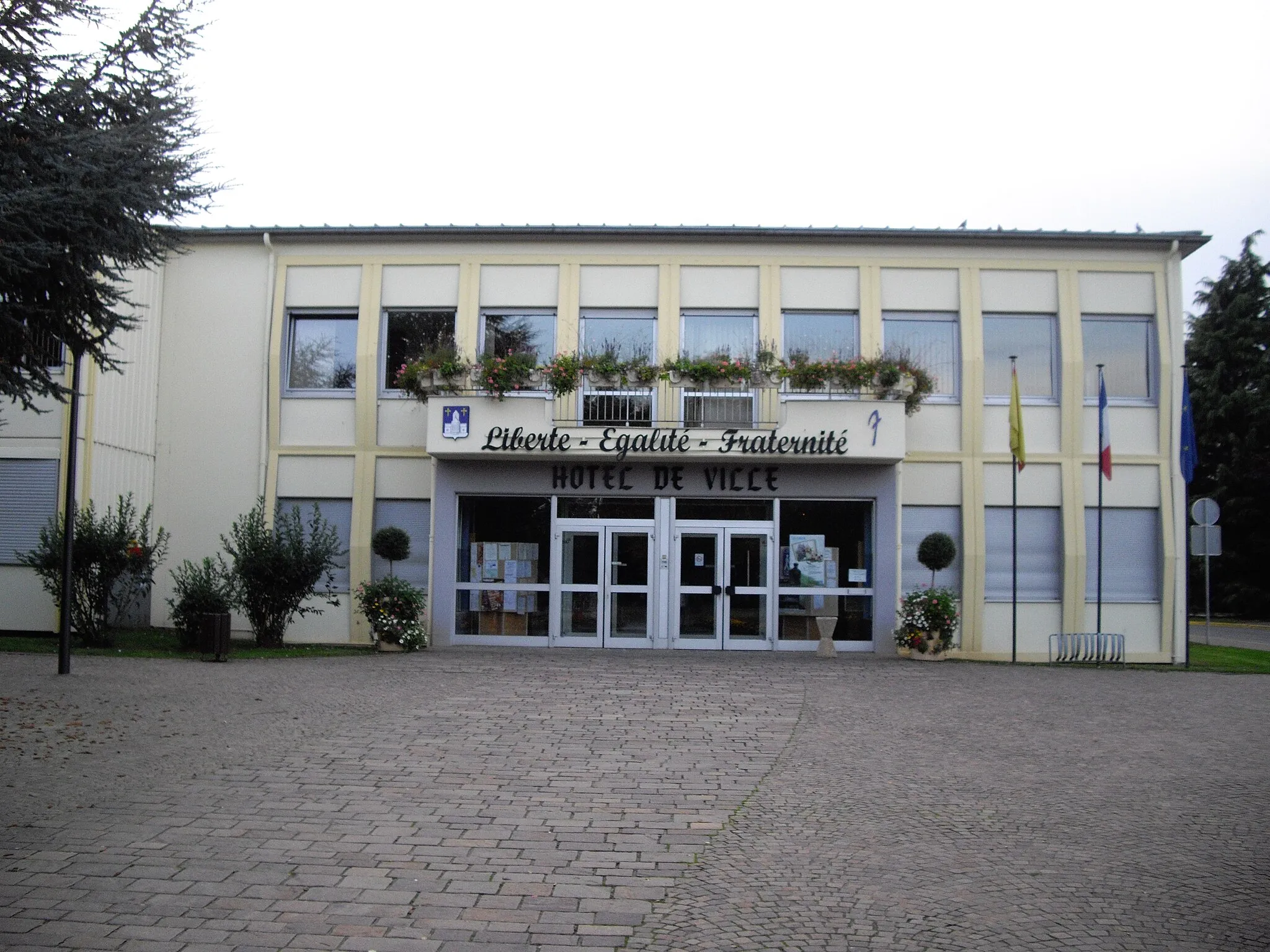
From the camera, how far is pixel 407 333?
21.0 meters

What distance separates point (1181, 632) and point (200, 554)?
1698 centimetres

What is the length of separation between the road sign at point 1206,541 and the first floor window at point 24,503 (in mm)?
19399

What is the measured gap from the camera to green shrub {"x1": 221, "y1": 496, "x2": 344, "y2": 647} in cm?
1831

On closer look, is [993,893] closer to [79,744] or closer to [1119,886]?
[1119,886]

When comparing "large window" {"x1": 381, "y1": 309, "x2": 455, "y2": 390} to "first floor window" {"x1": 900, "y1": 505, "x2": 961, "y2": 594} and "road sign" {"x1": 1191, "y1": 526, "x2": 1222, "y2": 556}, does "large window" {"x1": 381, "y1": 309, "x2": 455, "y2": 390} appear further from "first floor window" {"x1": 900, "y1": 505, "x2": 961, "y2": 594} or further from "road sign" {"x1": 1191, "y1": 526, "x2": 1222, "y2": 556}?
"road sign" {"x1": 1191, "y1": 526, "x2": 1222, "y2": 556}

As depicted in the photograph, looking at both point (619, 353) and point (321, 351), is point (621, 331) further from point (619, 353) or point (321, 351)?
point (321, 351)

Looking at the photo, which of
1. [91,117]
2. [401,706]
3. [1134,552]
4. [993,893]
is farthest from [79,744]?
[1134,552]

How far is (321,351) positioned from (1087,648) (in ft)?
46.5

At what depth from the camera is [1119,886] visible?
6109mm

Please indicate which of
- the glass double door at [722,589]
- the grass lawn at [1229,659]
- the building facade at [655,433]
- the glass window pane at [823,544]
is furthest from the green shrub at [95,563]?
the grass lawn at [1229,659]

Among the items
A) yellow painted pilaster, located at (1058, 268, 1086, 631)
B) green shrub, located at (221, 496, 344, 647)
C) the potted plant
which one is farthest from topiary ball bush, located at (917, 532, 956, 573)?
green shrub, located at (221, 496, 344, 647)

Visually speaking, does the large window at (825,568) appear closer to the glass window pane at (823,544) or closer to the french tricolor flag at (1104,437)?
the glass window pane at (823,544)

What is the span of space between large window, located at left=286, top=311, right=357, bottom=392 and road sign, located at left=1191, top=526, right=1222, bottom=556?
15111 mm

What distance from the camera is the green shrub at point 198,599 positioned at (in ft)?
57.4
